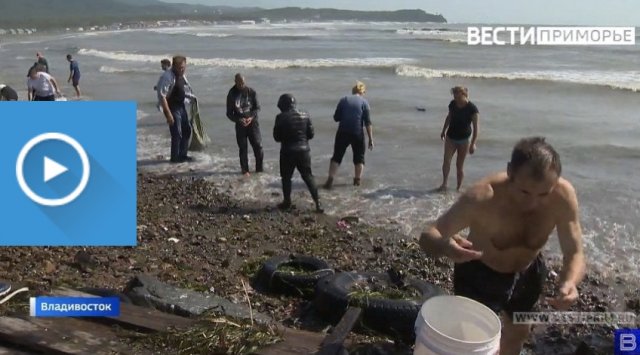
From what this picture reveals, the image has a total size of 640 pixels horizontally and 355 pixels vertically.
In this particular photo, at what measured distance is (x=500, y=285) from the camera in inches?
156

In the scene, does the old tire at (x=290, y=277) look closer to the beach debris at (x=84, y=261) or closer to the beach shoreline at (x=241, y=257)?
the beach shoreline at (x=241, y=257)

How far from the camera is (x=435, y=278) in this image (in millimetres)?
6512

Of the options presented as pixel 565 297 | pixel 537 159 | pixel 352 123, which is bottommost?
pixel 565 297

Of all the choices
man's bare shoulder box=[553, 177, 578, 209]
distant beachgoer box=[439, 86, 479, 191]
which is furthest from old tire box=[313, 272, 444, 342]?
distant beachgoer box=[439, 86, 479, 191]

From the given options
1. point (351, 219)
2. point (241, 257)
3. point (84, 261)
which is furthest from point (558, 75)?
point (84, 261)

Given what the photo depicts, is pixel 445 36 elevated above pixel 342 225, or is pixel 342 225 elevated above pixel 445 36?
pixel 445 36

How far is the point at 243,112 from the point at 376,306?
6.02 m

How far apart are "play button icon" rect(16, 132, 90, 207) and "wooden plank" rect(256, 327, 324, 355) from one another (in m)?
1.63

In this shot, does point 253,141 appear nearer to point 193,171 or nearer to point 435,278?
point 193,171

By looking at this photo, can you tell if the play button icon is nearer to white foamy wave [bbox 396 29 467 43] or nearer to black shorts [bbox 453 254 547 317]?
→ black shorts [bbox 453 254 547 317]

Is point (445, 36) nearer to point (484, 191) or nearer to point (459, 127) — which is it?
point (459, 127)

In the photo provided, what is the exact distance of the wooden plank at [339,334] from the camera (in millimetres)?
4004

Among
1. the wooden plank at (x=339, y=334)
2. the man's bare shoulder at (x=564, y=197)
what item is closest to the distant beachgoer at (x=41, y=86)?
the wooden plank at (x=339, y=334)

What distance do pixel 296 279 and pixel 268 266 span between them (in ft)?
1.33
